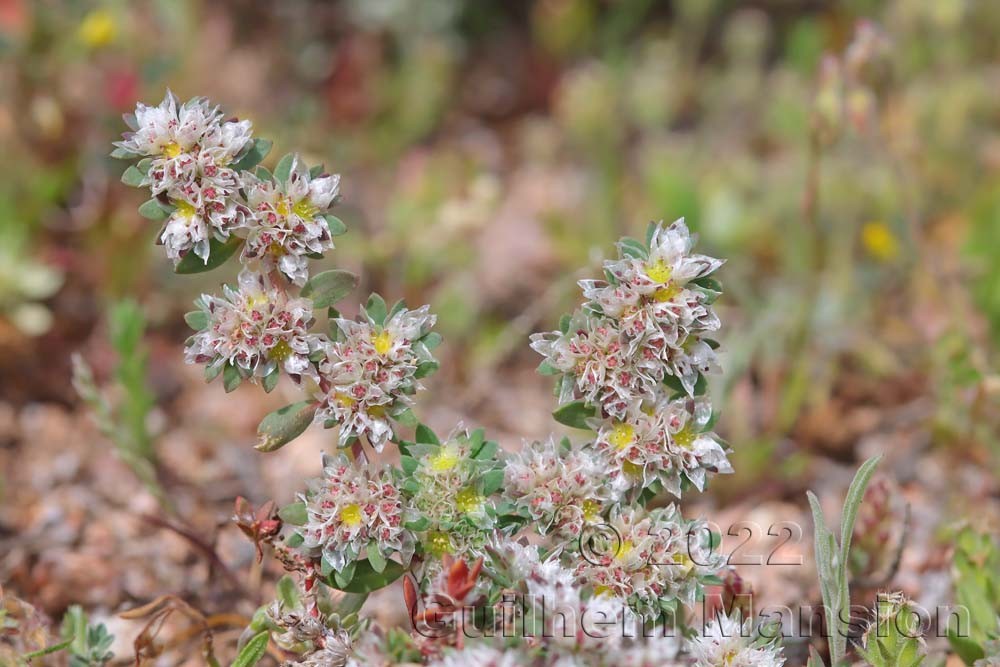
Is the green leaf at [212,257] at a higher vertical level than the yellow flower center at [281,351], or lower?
higher

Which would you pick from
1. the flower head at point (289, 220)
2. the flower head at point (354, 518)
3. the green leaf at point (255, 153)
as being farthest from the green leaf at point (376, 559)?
the green leaf at point (255, 153)

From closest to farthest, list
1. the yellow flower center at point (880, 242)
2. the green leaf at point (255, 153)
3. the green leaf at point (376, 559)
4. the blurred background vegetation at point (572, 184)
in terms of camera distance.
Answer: the green leaf at point (376, 559), the green leaf at point (255, 153), the blurred background vegetation at point (572, 184), the yellow flower center at point (880, 242)

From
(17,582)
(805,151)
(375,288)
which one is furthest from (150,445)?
(805,151)

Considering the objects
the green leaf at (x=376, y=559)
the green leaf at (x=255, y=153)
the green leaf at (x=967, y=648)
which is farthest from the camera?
the green leaf at (x=967, y=648)

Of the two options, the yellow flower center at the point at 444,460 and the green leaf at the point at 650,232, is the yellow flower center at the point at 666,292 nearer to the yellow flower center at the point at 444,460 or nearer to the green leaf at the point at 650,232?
the green leaf at the point at 650,232

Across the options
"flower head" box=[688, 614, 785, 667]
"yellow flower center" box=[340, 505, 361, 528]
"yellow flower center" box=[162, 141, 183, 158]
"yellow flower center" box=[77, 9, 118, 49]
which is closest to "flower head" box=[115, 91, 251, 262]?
"yellow flower center" box=[162, 141, 183, 158]

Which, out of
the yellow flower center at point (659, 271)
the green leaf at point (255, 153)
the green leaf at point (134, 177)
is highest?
the green leaf at point (255, 153)

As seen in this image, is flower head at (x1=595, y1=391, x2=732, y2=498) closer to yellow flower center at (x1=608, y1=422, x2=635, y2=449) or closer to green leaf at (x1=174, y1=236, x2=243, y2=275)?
yellow flower center at (x1=608, y1=422, x2=635, y2=449)
